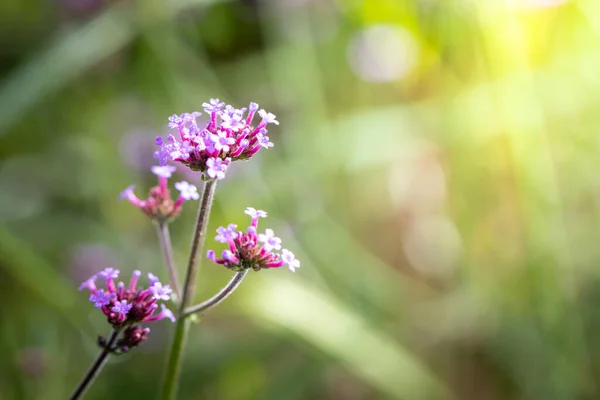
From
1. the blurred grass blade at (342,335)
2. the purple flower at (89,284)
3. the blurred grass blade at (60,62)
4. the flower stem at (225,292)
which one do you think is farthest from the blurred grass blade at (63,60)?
the flower stem at (225,292)

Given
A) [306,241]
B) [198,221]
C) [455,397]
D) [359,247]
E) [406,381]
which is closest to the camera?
[198,221]

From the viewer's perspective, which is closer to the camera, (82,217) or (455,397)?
(455,397)

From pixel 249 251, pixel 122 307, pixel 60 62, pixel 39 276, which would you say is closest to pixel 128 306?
pixel 122 307

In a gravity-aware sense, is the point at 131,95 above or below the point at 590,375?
above

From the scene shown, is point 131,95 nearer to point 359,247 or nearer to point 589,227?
point 359,247

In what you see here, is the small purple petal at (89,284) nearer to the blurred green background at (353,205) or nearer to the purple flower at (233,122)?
the purple flower at (233,122)

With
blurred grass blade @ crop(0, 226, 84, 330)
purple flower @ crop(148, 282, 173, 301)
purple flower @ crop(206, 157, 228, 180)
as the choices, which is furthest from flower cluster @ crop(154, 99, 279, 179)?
blurred grass blade @ crop(0, 226, 84, 330)

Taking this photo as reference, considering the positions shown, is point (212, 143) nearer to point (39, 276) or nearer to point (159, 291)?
point (159, 291)

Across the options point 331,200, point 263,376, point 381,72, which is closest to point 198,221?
point 263,376

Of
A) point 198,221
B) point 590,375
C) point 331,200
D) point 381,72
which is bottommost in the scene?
point 590,375

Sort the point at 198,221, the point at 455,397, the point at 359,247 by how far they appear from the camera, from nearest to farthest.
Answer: the point at 198,221 → the point at 455,397 → the point at 359,247
